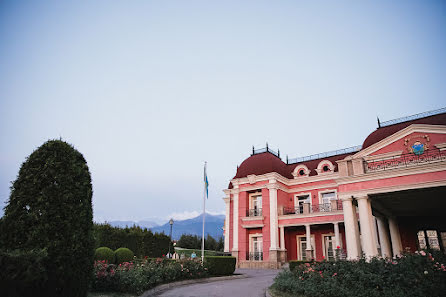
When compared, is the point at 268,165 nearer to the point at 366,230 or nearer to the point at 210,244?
the point at 366,230

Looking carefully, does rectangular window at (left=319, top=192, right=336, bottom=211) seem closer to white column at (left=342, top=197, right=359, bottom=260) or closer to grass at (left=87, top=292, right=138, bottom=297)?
white column at (left=342, top=197, right=359, bottom=260)

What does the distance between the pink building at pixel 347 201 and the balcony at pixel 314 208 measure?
0.27 feet

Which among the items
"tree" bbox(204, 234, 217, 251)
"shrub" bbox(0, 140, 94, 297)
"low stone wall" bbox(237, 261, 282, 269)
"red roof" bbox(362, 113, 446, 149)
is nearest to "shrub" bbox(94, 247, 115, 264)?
"low stone wall" bbox(237, 261, 282, 269)

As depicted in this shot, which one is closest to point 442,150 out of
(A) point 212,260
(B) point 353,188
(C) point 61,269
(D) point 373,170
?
(D) point 373,170

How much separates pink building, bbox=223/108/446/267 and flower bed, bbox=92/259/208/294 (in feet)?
24.2

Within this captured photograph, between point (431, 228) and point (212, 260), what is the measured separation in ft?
52.5

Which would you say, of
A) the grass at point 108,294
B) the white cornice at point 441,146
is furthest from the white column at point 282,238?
the grass at point 108,294

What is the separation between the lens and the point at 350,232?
13617 mm

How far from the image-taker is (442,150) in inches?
652

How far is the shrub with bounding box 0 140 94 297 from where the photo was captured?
20.8 feet

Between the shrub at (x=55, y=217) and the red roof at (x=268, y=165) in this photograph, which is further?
the red roof at (x=268, y=165)

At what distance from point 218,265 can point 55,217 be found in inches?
450

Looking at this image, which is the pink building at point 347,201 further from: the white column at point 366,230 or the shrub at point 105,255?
the shrub at point 105,255

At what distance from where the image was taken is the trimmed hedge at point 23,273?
5082 mm
